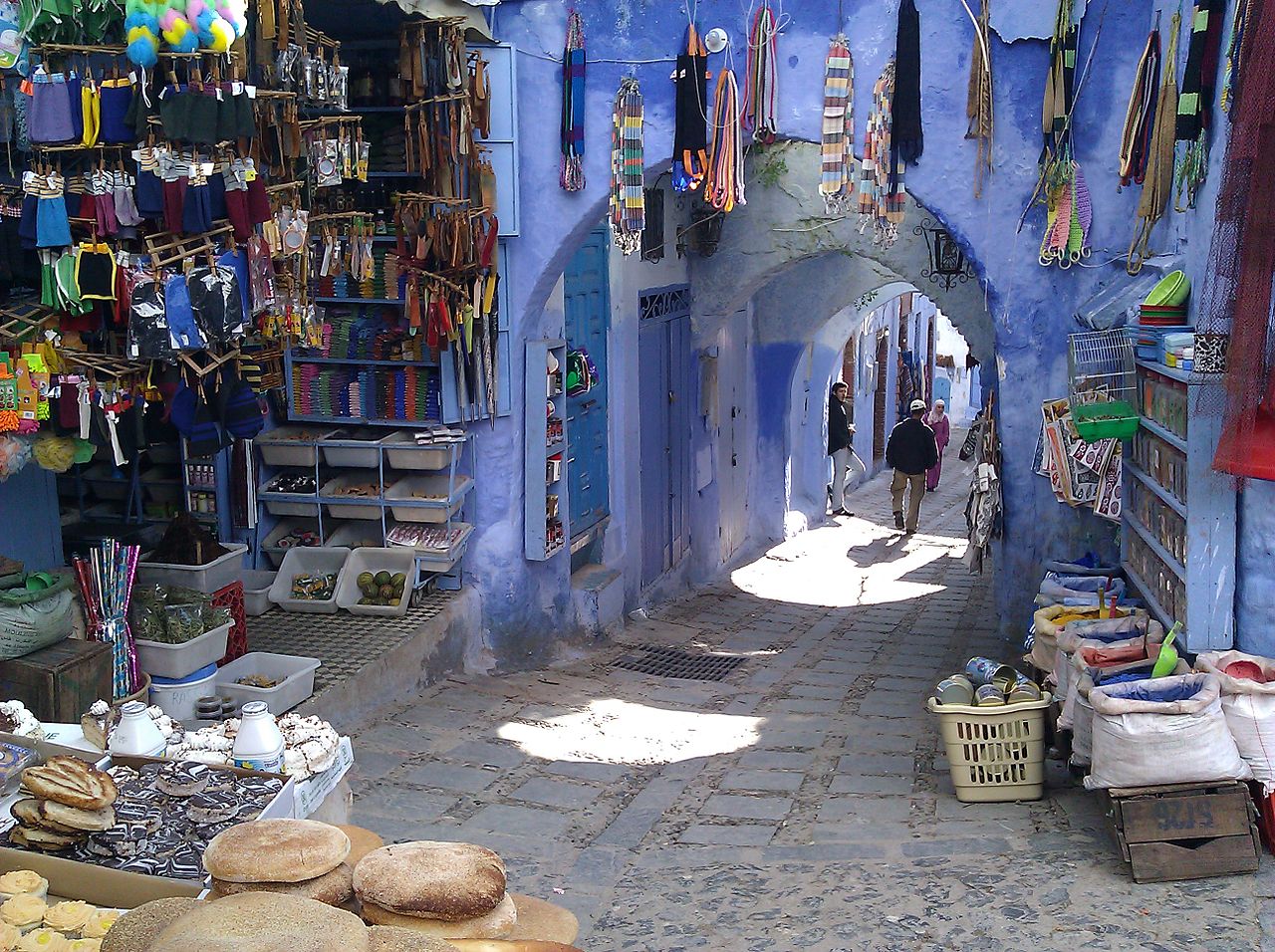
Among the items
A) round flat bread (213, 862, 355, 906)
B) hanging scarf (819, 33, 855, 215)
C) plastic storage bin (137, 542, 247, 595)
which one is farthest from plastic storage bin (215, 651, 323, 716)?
hanging scarf (819, 33, 855, 215)

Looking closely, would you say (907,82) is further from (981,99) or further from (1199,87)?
(1199,87)

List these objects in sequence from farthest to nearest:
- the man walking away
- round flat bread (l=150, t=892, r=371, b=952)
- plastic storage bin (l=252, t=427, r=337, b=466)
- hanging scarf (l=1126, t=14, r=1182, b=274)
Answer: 1. the man walking away
2. plastic storage bin (l=252, t=427, r=337, b=466)
3. hanging scarf (l=1126, t=14, r=1182, b=274)
4. round flat bread (l=150, t=892, r=371, b=952)

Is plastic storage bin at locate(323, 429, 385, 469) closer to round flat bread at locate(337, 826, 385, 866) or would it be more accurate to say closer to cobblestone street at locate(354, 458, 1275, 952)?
cobblestone street at locate(354, 458, 1275, 952)

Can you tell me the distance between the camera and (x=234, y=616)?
A: 7.50 meters

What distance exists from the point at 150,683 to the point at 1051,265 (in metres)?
5.64

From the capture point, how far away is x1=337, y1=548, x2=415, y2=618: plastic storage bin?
838 cm

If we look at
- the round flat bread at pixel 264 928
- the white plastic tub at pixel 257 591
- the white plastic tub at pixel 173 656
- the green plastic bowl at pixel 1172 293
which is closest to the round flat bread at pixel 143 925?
the round flat bread at pixel 264 928

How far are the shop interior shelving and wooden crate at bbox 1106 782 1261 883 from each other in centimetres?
484

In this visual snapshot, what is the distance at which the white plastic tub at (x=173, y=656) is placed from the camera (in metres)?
6.64

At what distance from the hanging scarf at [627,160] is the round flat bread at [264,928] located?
625 centimetres

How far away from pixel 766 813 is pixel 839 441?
10.7 meters

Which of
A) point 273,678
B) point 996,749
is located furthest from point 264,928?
point 273,678

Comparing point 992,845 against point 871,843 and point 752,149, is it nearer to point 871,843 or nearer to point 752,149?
point 871,843

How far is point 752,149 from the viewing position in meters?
12.3
